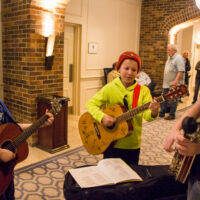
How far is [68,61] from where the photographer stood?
232 inches

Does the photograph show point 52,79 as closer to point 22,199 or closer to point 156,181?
point 22,199

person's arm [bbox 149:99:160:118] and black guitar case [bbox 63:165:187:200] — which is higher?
person's arm [bbox 149:99:160:118]

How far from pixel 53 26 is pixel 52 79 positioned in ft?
2.91

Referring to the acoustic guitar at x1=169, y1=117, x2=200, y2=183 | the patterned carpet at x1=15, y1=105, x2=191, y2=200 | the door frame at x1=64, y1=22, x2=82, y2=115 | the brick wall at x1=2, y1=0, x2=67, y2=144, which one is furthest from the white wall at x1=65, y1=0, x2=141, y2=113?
the acoustic guitar at x1=169, y1=117, x2=200, y2=183

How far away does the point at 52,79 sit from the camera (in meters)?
4.23

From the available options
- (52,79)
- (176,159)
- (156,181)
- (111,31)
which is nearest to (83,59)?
(111,31)

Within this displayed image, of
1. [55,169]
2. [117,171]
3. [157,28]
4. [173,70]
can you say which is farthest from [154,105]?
[157,28]

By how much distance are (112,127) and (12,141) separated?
3.28ft

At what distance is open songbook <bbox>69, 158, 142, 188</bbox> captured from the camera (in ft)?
5.71

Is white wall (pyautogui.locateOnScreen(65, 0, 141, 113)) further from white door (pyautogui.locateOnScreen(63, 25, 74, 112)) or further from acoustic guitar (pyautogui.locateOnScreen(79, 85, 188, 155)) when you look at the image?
acoustic guitar (pyautogui.locateOnScreen(79, 85, 188, 155))

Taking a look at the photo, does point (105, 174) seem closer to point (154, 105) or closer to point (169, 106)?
point (154, 105)

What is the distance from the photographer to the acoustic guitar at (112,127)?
2.05 metres

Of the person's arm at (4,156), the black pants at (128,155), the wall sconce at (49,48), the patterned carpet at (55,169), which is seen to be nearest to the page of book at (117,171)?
the black pants at (128,155)

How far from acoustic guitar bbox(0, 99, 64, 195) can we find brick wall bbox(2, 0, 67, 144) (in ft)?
6.77
